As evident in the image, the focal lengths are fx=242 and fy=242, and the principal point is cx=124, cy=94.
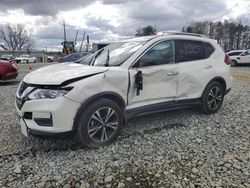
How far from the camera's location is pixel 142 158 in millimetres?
3328

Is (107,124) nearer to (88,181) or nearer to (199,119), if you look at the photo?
(88,181)

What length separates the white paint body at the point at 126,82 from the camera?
323 centimetres

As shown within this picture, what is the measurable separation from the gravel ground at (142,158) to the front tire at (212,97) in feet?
1.61

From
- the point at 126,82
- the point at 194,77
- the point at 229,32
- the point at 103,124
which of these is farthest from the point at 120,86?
the point at 229,32

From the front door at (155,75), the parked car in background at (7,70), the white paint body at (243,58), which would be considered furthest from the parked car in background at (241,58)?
the front door at (155,75)

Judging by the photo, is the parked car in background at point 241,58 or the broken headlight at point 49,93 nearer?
the broken headlight at point 49,93

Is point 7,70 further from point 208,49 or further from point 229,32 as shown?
point 229,32

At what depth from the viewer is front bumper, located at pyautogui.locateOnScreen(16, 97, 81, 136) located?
318 centimetres

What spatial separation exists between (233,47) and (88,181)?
6309cm

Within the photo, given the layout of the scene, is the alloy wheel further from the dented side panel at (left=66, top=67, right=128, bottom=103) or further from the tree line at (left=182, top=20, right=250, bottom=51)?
the tree line at (left=182, top=20, right=250, bottom=51)

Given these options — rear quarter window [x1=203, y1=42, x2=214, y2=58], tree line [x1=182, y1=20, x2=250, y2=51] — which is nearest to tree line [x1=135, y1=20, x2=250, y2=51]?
tree line [x1=182, y1=20, x2=250, y2=51]

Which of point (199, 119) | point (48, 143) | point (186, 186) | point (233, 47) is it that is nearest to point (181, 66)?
point (199, 119)

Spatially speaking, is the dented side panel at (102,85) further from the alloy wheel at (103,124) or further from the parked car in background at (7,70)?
the parked car in background at (7,70)

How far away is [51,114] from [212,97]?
348cm
